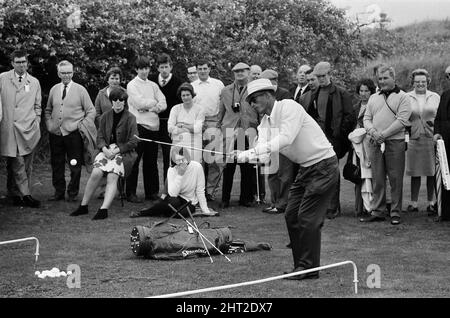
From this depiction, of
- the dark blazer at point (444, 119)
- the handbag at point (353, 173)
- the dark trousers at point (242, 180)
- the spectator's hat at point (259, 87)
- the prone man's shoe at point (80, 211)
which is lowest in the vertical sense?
the prone man's shoe at point (80, 211)

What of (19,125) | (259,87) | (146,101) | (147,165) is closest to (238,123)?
(146,101)

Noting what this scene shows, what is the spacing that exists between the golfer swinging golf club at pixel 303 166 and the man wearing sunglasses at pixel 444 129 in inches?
142

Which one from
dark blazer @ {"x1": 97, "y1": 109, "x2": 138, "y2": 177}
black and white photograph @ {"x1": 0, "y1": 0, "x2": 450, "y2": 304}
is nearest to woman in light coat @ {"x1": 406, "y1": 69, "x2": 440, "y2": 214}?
black and white photograph @ {"x1": 0, "y1": 0, "x2": 450, "y2": 304}

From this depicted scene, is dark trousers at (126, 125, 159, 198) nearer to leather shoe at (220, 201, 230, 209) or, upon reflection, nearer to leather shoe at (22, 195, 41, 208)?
leather shoe at (220, 201, 230, 209)

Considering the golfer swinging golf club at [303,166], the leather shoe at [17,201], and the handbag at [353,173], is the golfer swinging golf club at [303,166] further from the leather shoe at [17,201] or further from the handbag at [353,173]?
the leather shoe at [17,201]

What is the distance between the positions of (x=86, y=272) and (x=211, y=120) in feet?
17.1

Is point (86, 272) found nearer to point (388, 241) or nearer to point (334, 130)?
point (388, 241)

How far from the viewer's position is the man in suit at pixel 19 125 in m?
12.4

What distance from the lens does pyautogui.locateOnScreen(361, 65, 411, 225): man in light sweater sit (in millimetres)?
11547

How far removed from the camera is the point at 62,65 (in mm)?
13047

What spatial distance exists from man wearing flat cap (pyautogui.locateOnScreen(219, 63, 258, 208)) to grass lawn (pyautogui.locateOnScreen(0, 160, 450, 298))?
0.37 meters

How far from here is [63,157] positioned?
13.1m

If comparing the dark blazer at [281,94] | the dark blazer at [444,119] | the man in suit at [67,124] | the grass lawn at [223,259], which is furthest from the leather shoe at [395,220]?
the man in suit at [67,124]
